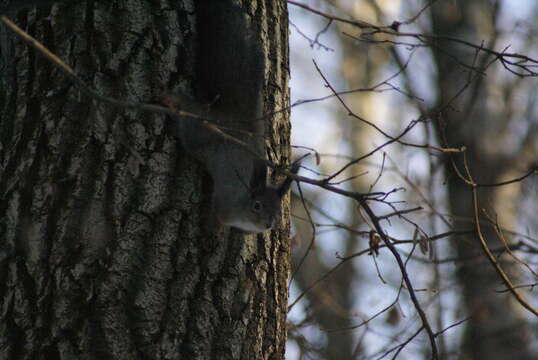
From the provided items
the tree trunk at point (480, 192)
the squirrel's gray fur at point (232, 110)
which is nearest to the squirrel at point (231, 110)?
the squirrel's gray fur at point (232, 110)

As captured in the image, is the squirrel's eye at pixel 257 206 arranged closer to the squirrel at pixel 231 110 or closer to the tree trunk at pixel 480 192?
the squirrel at pixel 231 110

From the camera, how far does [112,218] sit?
1577 millimetres

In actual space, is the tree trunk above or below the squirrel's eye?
above

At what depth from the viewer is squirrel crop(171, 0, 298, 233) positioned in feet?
5.78

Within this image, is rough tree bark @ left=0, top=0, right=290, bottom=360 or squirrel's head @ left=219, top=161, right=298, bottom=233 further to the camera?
squirrel's head @ left=219, top=161, right=298, bottom=233

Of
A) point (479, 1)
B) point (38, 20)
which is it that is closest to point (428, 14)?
point (479, 1)

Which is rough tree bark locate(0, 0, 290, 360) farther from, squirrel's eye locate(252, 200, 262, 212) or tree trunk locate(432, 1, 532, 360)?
tree trunk locate(432, 1, 532, 360)

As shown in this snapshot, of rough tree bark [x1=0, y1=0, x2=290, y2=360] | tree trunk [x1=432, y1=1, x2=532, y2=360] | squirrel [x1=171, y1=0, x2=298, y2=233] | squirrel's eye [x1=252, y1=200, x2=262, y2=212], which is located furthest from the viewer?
tree trunk [x1=432, y1=1, x2=532, y2=360]

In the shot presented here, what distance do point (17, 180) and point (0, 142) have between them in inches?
6.0

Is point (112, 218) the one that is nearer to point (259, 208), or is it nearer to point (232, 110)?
point (259, 208)

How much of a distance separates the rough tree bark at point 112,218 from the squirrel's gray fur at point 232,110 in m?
0.04

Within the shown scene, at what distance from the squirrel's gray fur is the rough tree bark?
0.04 m

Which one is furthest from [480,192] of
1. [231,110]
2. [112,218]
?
[112,218]

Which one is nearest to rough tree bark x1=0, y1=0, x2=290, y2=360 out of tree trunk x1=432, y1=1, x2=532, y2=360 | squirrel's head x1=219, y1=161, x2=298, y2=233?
squirrel's head x1=219, y1=161, x2=298, y2=233
